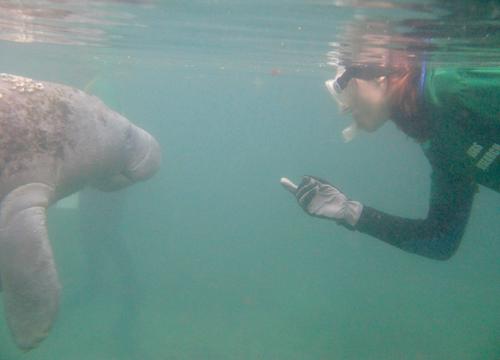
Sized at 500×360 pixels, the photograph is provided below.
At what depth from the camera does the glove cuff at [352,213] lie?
4.50 m

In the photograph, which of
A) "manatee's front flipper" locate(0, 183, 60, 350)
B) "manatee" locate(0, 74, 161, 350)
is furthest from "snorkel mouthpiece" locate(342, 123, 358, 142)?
"manatee's front flipper" locate(0, 183, 60, 350)

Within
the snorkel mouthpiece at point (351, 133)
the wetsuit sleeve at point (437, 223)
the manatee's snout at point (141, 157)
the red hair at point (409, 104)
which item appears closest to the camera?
the wetsuit sleeve at point (437, 223)

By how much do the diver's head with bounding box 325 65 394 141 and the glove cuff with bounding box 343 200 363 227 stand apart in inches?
38.0

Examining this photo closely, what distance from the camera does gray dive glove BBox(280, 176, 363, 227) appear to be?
4.50 m

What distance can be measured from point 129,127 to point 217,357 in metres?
8.17

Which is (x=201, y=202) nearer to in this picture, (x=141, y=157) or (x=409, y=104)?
(x=141, y=157)

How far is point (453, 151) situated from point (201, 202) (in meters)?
33.9

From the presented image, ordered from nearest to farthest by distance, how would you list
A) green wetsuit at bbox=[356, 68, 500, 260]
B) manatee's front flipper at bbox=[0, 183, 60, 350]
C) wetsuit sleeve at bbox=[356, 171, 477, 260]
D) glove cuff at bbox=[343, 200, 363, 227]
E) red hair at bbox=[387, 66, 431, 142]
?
green wetsuit at bbox=[356, 68, 500, 260] → wetsuit sleeve at bbox=[356, 171, 477, 260] → red hair at bbox=[387, 66, 431, 142] → glove cuff at bbox=[343, 200, 363, 227] → manatee's front flipper at bbox=[0, 183, 60, 350]

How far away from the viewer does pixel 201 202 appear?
37250 mm

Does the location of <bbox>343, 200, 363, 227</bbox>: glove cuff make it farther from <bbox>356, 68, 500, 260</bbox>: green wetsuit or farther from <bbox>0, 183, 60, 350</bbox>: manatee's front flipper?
<bbox>0, 183, 60, 350</bbox>: manatee's front flipper

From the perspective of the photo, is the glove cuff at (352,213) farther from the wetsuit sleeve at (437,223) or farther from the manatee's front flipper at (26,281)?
the manatee's front flipper at (26,281)

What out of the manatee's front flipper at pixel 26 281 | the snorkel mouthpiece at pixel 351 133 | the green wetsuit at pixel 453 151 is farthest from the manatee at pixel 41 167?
the green wetsuit at pixel 453 151

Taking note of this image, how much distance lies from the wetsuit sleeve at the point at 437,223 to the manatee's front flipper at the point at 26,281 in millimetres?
3482

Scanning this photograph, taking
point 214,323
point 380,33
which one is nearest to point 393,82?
point 380,33
